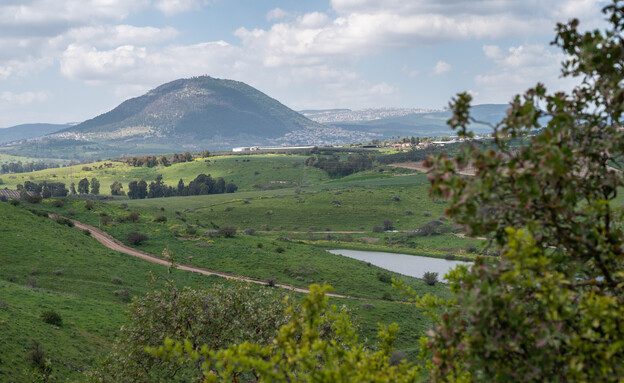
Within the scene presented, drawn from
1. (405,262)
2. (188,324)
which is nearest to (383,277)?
(405,262)

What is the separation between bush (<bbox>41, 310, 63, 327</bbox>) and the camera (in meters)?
35.6

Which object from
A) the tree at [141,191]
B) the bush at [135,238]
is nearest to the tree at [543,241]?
the bush at [135,238]

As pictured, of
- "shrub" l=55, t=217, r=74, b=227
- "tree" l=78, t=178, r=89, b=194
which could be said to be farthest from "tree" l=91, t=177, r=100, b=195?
"shrub" l=55, t=217, r=74, b=227

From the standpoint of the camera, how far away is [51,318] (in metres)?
35.8

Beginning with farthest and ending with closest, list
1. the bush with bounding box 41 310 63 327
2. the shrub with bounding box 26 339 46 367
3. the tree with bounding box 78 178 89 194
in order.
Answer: the tree with bounding box 78 178 89 194
the bush with bounding box 41 310 63 327
the shrub with bounding box 26 339 46 367

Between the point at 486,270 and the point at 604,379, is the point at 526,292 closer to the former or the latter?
the point at 486,270

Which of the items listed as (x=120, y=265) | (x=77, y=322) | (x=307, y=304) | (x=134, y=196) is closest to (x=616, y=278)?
(x=307, y=304)

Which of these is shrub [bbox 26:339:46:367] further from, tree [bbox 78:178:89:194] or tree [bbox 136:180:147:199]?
tree [bbox 78:178:89:194]

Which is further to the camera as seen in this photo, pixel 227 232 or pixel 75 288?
pixel 227 232

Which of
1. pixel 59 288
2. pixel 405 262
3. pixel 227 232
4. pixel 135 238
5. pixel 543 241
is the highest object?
pixel 543 241

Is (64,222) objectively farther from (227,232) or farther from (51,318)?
(51,318)

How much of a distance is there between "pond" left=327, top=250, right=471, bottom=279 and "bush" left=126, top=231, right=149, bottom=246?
3879 cm

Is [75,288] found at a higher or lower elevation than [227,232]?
higher

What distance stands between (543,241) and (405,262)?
288ft
